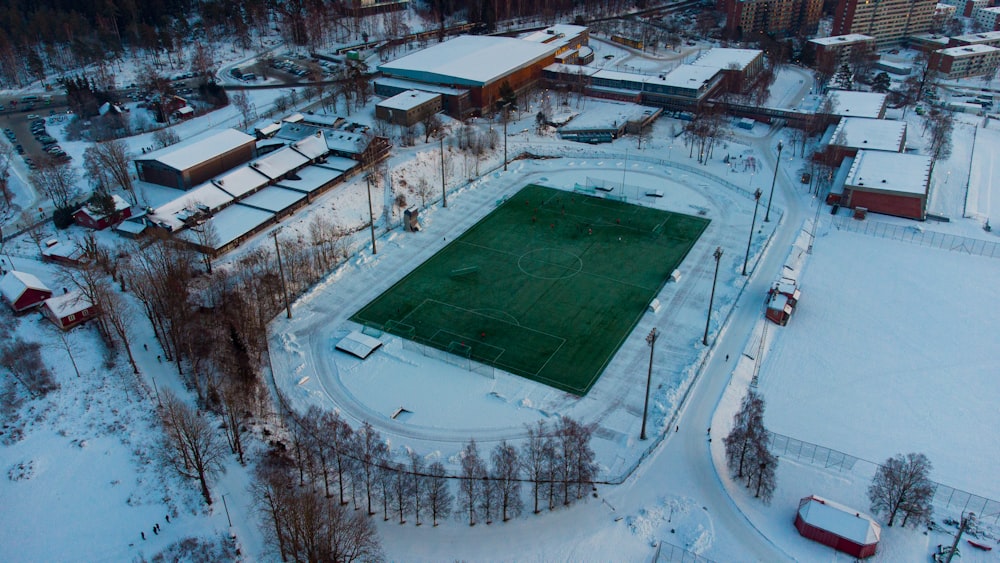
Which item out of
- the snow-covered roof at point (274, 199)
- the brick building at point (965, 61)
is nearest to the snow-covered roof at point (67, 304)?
the snow-covered roof at point (274, 199)

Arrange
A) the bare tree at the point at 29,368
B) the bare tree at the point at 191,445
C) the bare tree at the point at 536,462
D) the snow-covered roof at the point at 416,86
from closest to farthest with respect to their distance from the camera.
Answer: the bare tree at the point at 191,445, the bare tree at the point at 536,462, the bare tree at the point at 29,368, the snow-covered roof at the point at 416,86

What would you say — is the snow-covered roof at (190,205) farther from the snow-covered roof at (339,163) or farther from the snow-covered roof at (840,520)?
the snow-covered roof at (840,520)

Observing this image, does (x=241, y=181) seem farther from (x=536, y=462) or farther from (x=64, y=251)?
(x=536, y=462)

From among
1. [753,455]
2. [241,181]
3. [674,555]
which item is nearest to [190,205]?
[241,181]

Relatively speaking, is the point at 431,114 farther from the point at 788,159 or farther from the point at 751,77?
the point at 751,77

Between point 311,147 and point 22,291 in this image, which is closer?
point 22,291

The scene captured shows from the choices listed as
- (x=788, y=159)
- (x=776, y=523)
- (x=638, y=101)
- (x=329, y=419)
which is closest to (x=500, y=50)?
(x=638, y=101)
